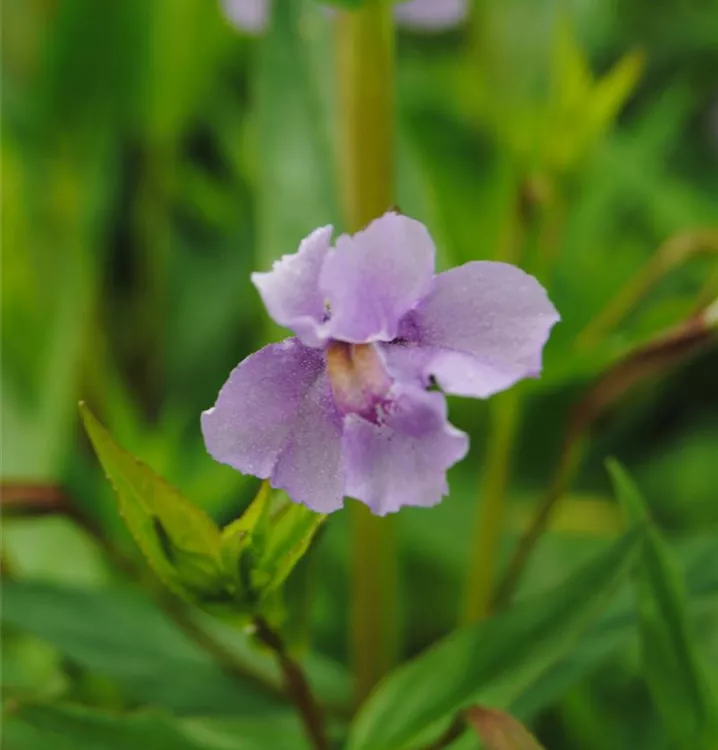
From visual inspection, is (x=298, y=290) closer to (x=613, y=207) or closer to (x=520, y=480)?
(x=520, y=480)

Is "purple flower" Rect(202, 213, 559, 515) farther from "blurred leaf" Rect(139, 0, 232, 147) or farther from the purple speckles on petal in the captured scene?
"blurred leaf" Rect(139, 0, 232, 147)

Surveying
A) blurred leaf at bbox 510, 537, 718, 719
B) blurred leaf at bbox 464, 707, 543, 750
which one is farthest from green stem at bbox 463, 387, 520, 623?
blurred leaf at bbox 464, 707, 543, 750

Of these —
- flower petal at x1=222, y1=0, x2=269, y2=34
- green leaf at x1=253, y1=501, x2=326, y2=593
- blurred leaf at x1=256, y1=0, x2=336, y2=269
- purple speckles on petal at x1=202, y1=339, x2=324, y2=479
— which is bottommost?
green leaf at x1=253, y1=501, x2=326, y2=593

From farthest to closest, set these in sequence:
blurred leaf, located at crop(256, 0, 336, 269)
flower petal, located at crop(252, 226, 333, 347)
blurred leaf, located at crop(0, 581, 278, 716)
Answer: blurred leaf, located at crop(256, 0, 336, 269)
blurred leaf, located at crop(0, 581, 278, 716)
flower petal, located at crop(252, 226, 333, 347)

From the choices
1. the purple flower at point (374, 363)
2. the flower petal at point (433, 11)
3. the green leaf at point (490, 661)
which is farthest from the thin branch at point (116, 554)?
the flower petal at point (433, 11)

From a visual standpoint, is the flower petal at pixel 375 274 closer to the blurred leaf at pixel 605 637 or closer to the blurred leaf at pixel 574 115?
the blurred leaf at pixel 605 637

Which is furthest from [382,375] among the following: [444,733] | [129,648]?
[129,648]

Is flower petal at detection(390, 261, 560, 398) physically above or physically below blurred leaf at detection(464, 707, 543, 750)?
above
